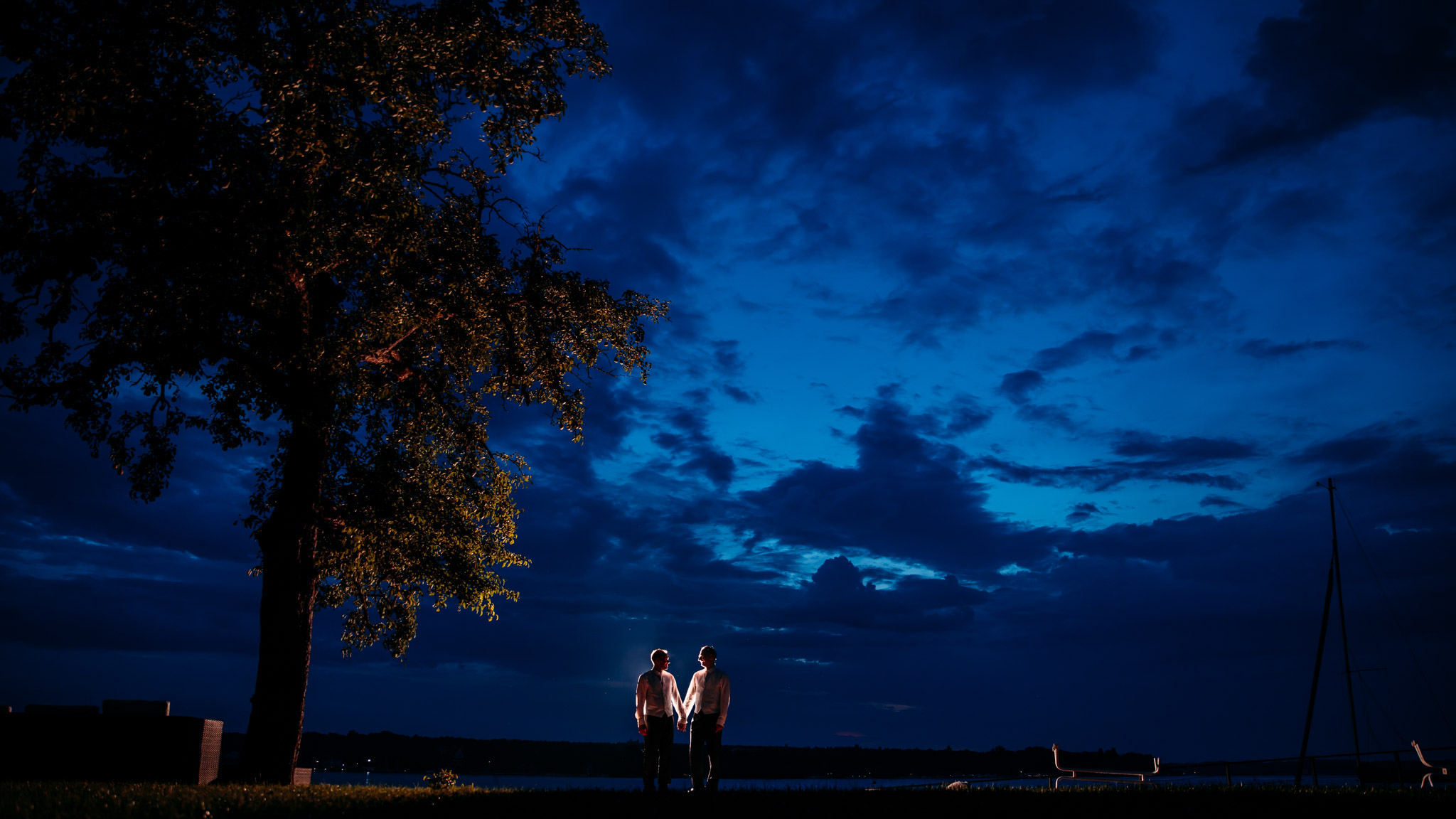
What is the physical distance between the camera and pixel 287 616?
58.7ft

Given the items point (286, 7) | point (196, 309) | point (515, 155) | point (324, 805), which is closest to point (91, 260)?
point (196, 309)

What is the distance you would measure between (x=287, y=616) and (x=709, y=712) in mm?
8972

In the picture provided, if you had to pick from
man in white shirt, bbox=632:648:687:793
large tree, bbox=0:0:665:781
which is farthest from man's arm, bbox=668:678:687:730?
large tree, bbox=0:0:665:781

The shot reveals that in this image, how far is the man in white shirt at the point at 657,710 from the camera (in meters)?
14.7

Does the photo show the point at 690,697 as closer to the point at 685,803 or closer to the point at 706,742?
the point at 706,742

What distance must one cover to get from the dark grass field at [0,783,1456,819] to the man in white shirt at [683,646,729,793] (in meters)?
0.67

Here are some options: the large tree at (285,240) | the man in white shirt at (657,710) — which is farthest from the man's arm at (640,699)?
the large tree at (285,240)

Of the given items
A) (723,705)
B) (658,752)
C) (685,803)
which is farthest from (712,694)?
(685,803)

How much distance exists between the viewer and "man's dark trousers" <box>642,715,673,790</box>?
14852 millimetres

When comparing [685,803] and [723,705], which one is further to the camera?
[723,705]

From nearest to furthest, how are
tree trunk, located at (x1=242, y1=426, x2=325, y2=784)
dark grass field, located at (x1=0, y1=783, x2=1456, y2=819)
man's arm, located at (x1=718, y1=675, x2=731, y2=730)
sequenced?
dark grass field, located at (x1=0, y1=783, x2=1456, y2=819) < man's arm, located at (x1=718, y1=675, x2=731, y2=730) < tree trunk, located at (x1=242, y1=426, x2=325, y2=784)

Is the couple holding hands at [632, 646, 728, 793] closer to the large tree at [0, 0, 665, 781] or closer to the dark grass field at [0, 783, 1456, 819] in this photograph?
the dark grass field at [0, 783, 1456, 819]

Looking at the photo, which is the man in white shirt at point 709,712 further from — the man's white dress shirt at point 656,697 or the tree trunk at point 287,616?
the tree trunk at point 287,616

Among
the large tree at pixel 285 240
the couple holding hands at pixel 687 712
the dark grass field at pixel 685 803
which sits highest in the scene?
the large tree at pixel 285 240
